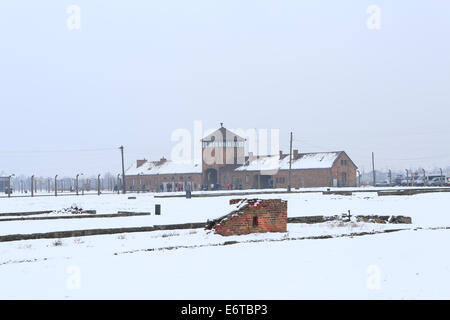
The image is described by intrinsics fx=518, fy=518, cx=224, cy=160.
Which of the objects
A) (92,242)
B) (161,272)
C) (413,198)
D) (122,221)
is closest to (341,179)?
(413,198)

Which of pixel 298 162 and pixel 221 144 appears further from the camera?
pixel 221 144

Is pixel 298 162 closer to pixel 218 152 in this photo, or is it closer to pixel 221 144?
pixel 221 144

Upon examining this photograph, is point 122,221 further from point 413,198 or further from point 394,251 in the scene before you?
point 413,198

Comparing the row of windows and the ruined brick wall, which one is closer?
the ruined brick wall

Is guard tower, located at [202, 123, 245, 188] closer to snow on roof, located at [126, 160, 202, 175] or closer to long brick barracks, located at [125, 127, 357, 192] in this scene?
long brick barracks, located at [125, 127, 357, 192]

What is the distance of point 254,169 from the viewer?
67.5 m

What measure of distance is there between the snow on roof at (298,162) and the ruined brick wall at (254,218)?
1941 inches

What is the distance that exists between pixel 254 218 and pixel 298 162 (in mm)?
53601

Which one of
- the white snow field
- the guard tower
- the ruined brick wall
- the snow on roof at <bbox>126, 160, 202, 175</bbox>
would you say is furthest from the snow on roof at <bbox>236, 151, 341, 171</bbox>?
the white snow field

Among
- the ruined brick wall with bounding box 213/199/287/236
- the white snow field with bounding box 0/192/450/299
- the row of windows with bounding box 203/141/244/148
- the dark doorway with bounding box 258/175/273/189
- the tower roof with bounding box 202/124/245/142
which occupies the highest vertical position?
the tower roof with bounding box 202/124/245/142

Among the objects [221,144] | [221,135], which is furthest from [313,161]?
[221,135]

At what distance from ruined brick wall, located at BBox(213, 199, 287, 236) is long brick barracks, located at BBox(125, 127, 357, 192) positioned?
48.6 meters

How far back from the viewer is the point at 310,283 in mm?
7215

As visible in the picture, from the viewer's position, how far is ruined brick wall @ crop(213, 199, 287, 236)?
13.7 metres
